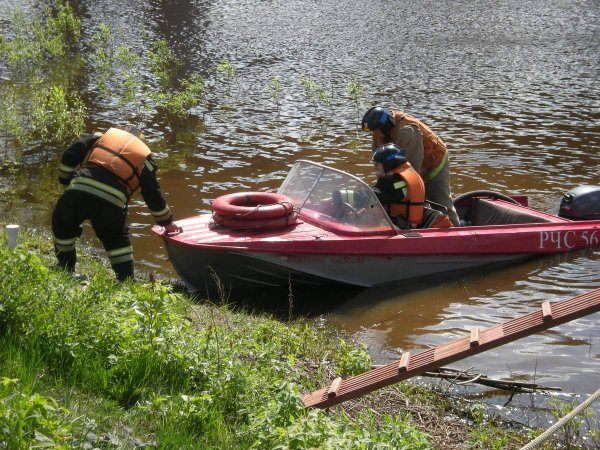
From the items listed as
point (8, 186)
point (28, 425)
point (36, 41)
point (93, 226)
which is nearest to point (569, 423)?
point (28, 425)

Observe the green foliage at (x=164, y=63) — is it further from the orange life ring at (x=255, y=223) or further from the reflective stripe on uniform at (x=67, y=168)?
the reflective stripe on uniform at (x=67, y=168)

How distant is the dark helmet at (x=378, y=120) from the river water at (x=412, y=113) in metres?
1.89

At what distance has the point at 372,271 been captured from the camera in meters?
8.89

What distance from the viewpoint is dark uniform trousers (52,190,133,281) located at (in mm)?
7410

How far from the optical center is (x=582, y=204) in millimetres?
10312

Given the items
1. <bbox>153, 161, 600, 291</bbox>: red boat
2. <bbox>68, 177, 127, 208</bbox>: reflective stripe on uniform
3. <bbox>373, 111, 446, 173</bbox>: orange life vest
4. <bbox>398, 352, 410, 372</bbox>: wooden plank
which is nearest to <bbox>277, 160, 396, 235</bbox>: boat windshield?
<bbox>153, 161, 600, 291</bbox>: red boat

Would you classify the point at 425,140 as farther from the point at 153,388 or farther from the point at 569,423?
the point at 153,388

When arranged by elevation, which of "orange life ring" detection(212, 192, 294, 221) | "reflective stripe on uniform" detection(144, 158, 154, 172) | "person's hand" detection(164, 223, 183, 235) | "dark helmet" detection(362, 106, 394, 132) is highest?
"dark helmet" detection(362, 106, 394, 132)

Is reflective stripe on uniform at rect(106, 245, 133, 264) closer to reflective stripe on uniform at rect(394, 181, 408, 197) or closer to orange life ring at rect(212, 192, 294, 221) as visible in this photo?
orange life ring at rect(212, 192, 294, 221)

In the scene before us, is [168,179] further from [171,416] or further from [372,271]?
[171,416]

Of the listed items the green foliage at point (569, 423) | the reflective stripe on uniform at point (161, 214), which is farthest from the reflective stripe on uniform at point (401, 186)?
the green foliage at point (569, 423)

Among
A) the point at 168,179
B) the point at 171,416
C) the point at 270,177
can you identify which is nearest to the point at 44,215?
the point at 168,179

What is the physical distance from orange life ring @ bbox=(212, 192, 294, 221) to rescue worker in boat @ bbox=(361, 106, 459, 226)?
1.47 meters

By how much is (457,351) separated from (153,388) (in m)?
1.89
